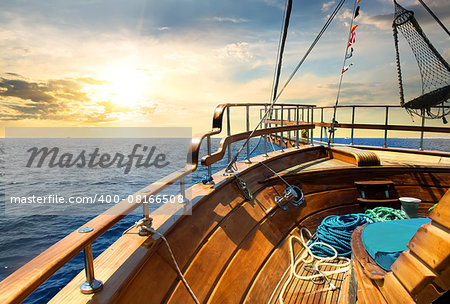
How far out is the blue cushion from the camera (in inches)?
54.4

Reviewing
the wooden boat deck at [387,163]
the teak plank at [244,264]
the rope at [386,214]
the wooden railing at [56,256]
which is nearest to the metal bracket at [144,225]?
the wooden railing at [56,256]

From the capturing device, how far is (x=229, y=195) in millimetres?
2992

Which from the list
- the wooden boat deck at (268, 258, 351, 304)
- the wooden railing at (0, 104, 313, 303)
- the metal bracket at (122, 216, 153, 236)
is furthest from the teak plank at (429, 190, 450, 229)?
the wooden boat deck at (268, 258, 351, 304)

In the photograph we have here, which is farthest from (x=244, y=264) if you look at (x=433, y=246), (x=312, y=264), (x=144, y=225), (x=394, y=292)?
(x=433, y=246)

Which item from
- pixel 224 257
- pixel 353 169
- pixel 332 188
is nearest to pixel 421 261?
pixel 224 257

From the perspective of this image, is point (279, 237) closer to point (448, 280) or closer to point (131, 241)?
point (131, 241)

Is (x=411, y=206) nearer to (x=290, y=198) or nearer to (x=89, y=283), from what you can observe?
(x=290, y=198)

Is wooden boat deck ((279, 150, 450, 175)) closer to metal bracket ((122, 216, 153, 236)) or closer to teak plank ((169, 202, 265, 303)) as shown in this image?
teak plank ((169, 202, 265, 303))

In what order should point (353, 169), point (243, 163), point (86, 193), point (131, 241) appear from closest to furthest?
1. point (131, 241)
2. point (243, 163)
3. point (353, 169)
4. point (86, 193)

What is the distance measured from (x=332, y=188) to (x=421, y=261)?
3381 mm

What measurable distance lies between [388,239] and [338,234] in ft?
5.26

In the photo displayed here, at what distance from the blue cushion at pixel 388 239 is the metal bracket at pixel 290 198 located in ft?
5.29

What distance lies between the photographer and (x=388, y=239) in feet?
5.11

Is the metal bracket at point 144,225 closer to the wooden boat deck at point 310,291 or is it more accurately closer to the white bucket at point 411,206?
the wooden boat deck at point 310,291
